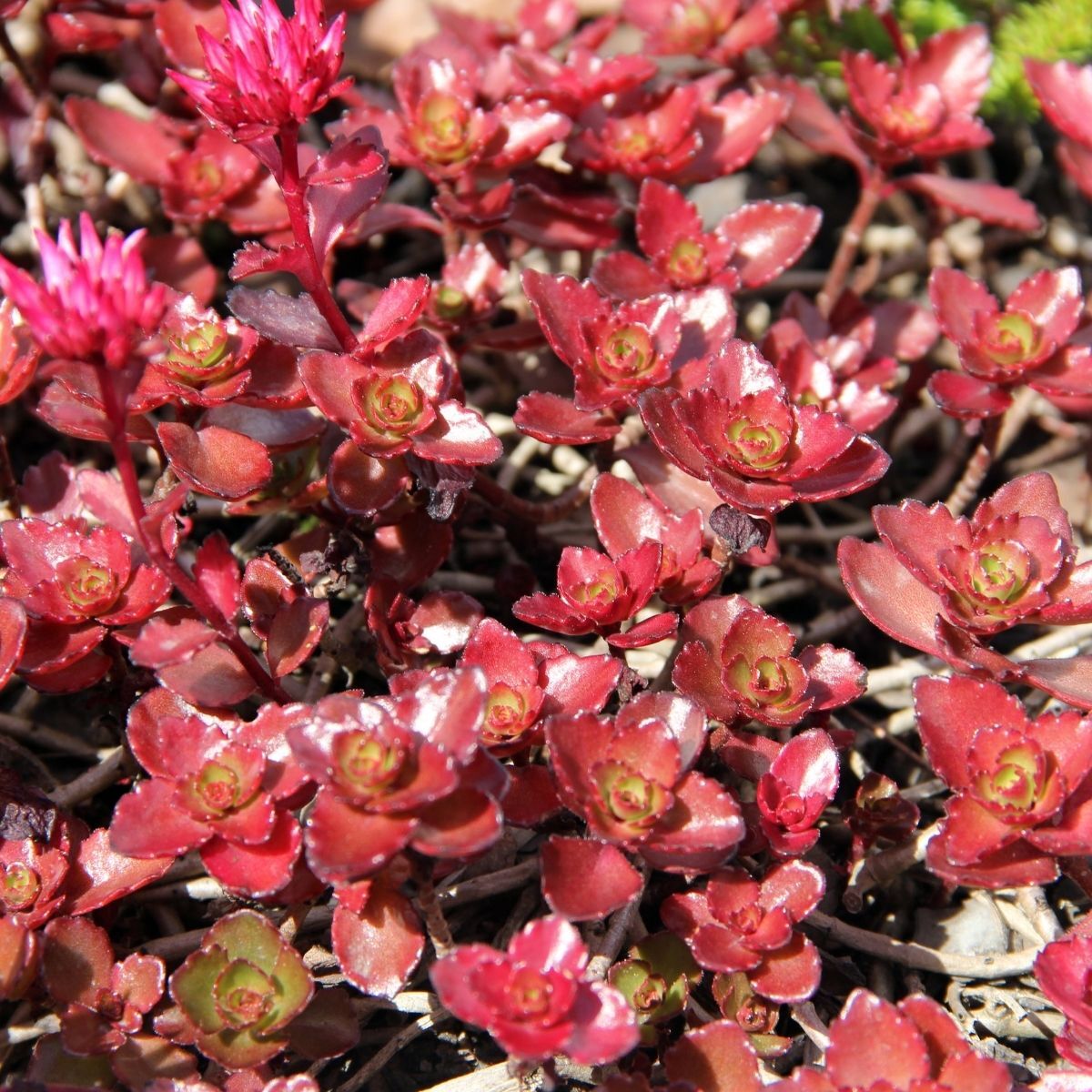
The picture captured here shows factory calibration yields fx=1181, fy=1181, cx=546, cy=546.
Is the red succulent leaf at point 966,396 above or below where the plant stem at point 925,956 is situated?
above

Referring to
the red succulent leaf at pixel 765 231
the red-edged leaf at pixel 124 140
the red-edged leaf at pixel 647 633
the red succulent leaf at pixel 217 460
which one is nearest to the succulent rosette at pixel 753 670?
the red-edged leaf at pixel 647 633

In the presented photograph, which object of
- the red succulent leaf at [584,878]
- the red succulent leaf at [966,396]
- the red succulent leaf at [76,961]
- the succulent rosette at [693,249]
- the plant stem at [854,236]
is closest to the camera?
the red succulent leaf at [584,878]

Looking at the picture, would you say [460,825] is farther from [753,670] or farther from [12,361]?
[12,361]

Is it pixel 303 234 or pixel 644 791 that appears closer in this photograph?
pixel 644 791

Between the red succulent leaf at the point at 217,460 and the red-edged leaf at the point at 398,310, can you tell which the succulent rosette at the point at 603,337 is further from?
the red succulent leaf at the point at 217,460

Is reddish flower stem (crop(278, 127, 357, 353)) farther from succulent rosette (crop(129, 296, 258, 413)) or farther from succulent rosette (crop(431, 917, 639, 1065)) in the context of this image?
succulent rosette (crop(431, 917, 639, 1065))

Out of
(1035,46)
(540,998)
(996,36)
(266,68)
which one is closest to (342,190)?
(266,68)

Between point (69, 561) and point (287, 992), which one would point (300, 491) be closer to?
point (69, 561)
